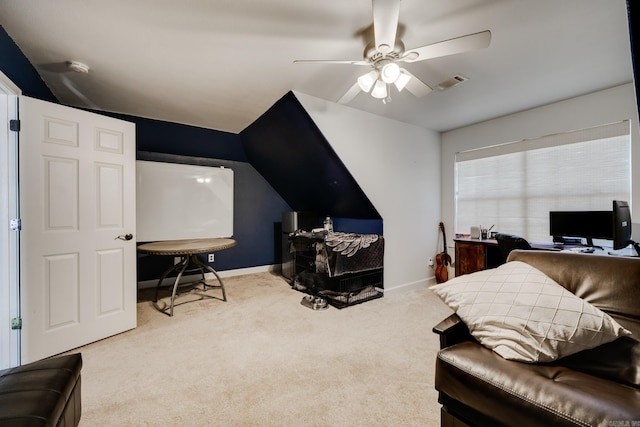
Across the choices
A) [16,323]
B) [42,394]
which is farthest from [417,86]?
[16,323]

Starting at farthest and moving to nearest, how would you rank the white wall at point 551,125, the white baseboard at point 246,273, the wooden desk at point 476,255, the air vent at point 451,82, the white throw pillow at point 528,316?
the white baseboard at point 246,273, the wooden desk at point 476,255, the white wall at point 551,125, the air vent at point 451,82, the white throw pillow at point 528,316

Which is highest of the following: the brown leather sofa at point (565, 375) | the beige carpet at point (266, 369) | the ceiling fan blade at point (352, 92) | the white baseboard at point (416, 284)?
the ceiling fan blade at point (352, 92)

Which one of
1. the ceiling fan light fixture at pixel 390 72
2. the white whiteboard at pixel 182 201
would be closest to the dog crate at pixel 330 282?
the white whiteboard at pixel 182 201

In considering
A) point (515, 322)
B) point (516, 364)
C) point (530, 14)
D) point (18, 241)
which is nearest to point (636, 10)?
point (530, 14)

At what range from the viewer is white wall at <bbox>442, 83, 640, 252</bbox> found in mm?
2559

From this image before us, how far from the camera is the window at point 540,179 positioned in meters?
2.71

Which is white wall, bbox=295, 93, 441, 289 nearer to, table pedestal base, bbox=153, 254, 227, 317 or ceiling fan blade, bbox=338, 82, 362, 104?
ceiling fan blade, bbox=338, 82, 362, 104

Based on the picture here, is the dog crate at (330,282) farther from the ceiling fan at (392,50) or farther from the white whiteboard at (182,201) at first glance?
the ceiling fan at (392,50)

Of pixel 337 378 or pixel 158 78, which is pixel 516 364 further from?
pixel 158 78

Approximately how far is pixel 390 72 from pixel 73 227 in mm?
2818

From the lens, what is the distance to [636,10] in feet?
3.00

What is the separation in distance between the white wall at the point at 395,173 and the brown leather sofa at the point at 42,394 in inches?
106

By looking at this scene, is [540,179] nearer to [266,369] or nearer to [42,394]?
[266,369]

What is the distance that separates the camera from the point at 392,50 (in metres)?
1.64
